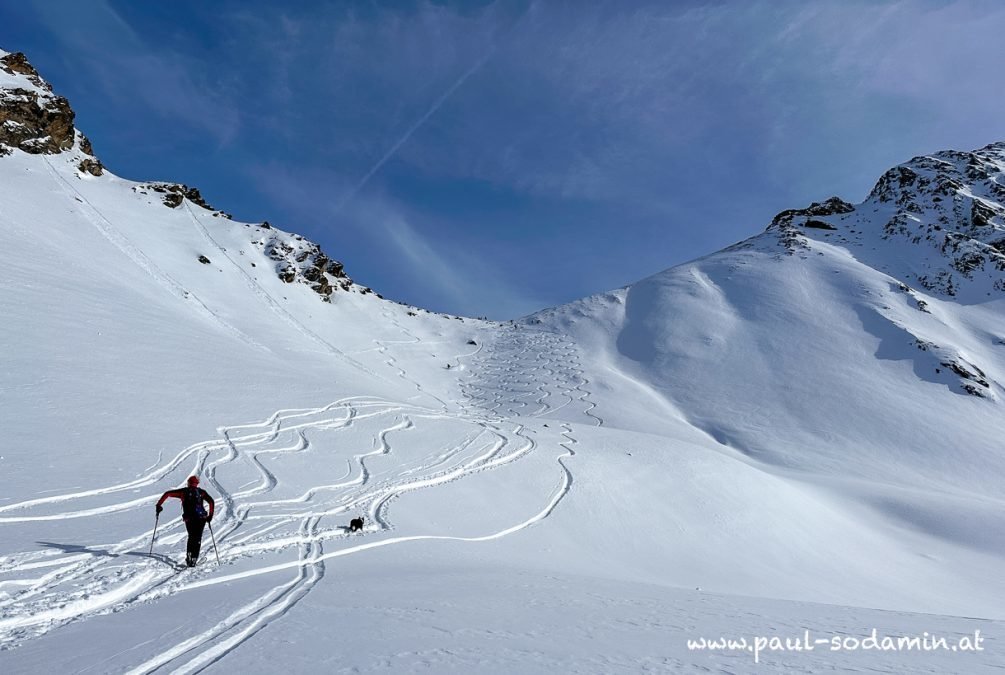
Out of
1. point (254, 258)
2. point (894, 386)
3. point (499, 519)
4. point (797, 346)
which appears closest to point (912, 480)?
point (894, 386)

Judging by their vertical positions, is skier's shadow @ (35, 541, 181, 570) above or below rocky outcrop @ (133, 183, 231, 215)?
below

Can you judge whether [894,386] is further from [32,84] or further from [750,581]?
[32,84]

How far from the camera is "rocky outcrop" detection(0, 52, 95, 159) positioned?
50125 mm

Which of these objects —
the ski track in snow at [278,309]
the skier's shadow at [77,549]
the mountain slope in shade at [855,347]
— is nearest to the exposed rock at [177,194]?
the ski track in snow at [278,309]

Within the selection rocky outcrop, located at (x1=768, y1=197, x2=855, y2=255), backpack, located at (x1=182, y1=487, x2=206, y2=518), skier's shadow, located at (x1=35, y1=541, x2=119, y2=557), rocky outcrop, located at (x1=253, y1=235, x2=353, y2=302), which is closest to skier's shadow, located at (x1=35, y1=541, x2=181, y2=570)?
skier's shadow, located at (x1=35, y1=541, x2=119, y2=557)

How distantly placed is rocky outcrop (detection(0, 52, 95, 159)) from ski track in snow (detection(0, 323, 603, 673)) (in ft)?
162

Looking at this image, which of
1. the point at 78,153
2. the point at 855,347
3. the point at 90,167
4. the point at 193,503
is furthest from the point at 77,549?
the point at 78,153

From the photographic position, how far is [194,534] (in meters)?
8.68

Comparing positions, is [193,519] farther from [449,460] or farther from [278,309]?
[278,309]

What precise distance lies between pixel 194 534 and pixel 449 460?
1151cm

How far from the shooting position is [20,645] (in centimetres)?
530

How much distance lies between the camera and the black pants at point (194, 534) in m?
8.65

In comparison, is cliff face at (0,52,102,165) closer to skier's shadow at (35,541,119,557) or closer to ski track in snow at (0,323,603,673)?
ski track in snow at (0,323,603,673)

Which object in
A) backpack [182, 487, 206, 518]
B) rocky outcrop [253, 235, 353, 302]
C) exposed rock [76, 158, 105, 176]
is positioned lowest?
backpack [182, 487, 206, 518]
